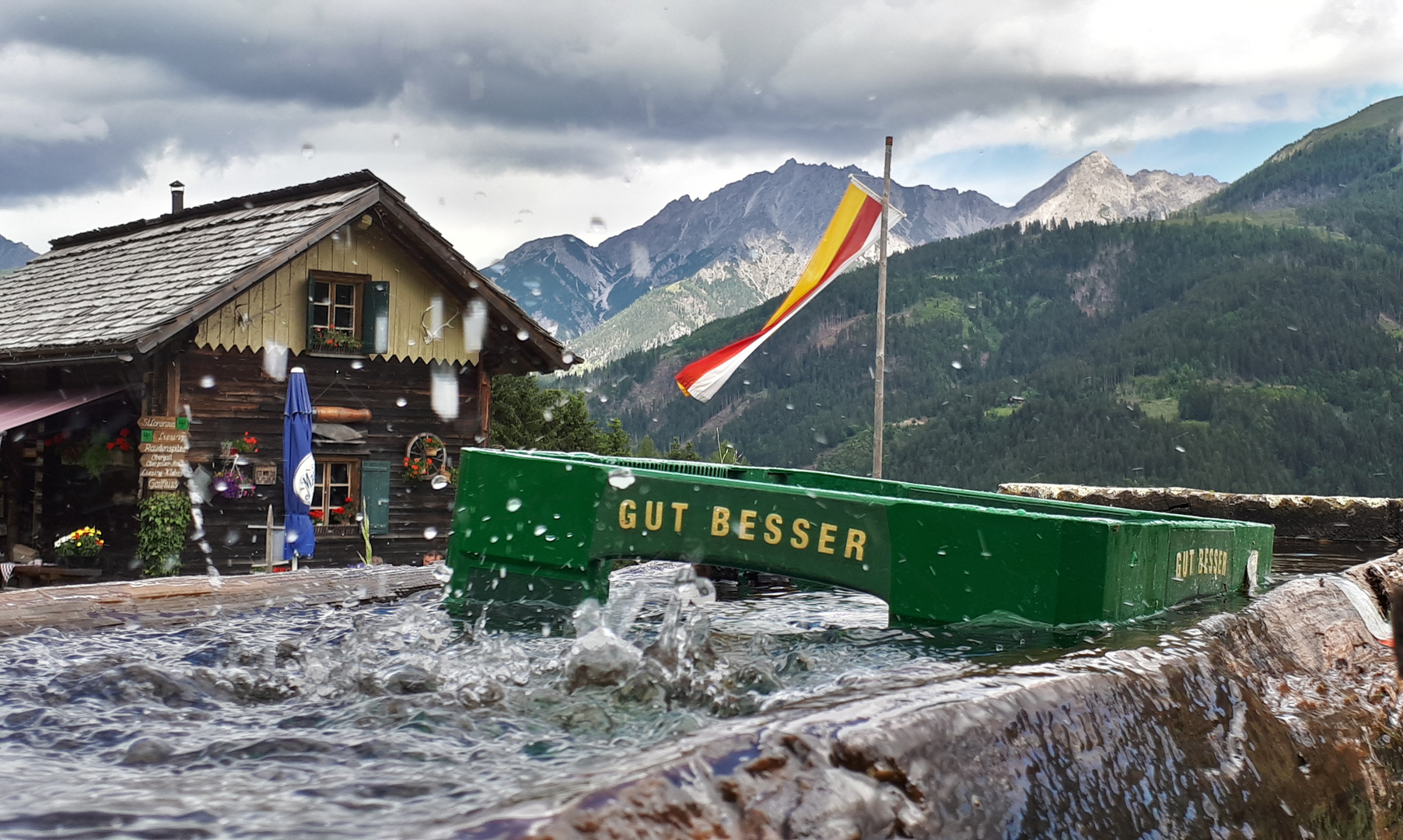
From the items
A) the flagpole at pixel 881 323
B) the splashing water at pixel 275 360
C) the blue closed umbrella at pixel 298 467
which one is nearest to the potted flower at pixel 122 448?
the splashing water at pixel 275 360

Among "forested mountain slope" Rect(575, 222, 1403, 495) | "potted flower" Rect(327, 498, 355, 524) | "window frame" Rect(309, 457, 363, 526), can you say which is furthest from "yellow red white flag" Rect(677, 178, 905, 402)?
"forested mountain slope" Rect(575, 222, 1403, 495)

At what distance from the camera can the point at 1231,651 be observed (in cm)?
279

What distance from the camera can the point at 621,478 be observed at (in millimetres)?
3596

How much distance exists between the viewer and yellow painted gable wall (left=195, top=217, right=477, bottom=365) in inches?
559

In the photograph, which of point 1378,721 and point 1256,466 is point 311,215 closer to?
point 1378,721

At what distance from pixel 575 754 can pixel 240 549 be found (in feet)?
43.9

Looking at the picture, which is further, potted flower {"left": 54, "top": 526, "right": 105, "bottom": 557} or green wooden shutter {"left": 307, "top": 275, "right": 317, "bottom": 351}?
green wooden shutter {"left": 307, "top": 275, "right": 317, "bottom": 351}

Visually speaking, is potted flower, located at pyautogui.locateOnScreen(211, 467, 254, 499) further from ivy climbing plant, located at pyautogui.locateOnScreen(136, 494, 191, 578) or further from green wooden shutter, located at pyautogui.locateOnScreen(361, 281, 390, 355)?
green wooden shutter, located at pyautogui.locateOnScreen(361, 281, 390, 355)

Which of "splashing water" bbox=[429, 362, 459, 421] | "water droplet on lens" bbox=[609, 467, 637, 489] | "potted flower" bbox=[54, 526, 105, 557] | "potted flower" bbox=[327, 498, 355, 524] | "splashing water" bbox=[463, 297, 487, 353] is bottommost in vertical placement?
"potted flower" bbox=[54, 526, 105, 557]

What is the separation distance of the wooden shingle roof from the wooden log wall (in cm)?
109

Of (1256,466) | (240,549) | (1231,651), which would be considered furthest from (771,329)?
(1256,466)

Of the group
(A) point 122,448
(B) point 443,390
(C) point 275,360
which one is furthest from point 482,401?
(A) point 122,448

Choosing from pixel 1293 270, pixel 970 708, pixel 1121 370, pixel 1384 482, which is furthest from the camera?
pixel 1293 270

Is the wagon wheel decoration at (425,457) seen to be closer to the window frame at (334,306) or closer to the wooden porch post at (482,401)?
the wooden porch post at (482,401)
